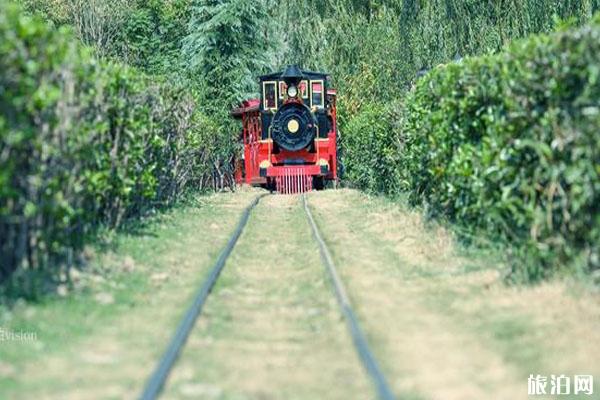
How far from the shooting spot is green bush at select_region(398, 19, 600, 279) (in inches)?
420

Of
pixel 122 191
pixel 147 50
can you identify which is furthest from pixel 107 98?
pixel 147 50

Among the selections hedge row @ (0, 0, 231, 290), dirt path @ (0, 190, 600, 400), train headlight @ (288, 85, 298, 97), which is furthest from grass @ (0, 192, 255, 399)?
train headlight @ (288, 85, 298, 97)

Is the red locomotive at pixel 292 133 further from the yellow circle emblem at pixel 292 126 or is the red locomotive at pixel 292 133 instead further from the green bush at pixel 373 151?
the green bush at pixel 373 151

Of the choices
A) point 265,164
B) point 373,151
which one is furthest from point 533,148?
point 265,164

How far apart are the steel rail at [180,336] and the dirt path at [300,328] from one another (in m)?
0.09

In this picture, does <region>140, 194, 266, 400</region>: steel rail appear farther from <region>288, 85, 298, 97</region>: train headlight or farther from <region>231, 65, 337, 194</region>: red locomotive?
<region>288, 85, 298, 97</region>: train headlight

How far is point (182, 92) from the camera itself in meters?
23.5

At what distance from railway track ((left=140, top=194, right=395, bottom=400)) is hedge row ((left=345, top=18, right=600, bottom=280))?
2033 mm

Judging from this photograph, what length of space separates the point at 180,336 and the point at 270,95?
25.2m

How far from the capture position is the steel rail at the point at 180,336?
7403mm

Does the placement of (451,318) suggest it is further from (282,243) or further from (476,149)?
(282,243)

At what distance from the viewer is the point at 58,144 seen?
11516 millimetres

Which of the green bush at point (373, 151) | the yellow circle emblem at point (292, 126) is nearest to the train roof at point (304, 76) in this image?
the yellow circle emblem at point (292, 126)

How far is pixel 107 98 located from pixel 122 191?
1.38 meters
